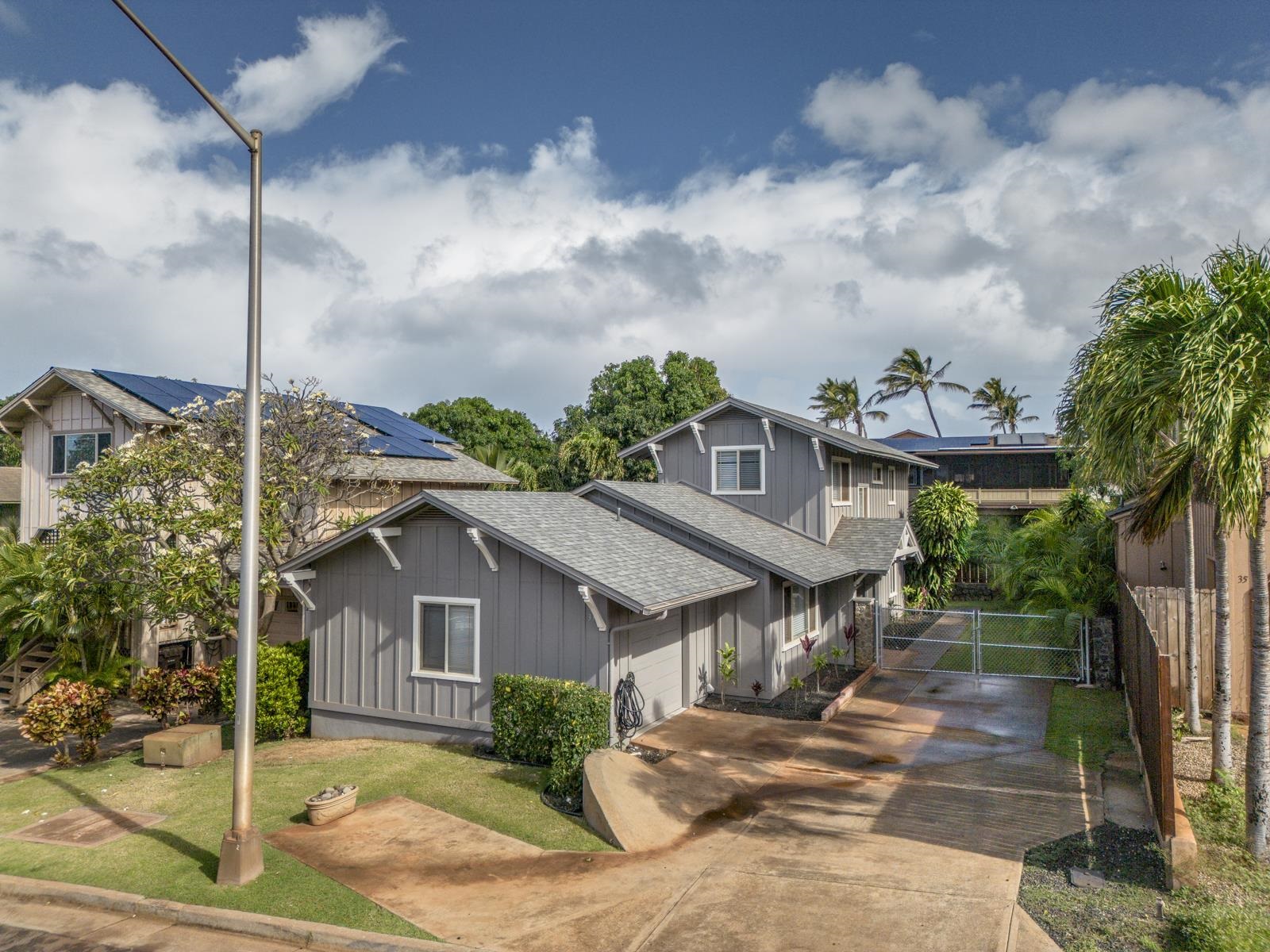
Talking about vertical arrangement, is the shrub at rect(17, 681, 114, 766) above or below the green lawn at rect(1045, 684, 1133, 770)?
above

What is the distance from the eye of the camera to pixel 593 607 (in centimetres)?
1320

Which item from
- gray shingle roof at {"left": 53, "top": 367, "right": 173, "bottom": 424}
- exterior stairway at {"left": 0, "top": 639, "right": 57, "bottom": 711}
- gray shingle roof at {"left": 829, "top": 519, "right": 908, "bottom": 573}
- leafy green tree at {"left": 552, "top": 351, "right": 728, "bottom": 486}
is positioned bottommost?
exterior stairway at {"left": 0, "top": 639, "right": 57, "bottom": 711}

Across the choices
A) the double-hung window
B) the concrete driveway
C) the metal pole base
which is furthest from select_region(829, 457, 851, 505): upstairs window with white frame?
the metal pole base

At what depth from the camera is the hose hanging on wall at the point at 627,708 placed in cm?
1379

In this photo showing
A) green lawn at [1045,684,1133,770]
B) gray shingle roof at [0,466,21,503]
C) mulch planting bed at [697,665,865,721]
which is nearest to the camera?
green lawn at [1045,684,1133,770]

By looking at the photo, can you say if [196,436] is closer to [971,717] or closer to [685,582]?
[685,582]

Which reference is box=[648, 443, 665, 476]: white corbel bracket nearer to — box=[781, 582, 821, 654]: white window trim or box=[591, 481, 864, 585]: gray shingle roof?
box=[591, 481, 864, 585]: gray shingle roof

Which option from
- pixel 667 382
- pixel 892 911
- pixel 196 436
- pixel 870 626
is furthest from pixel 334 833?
pixel 667 382

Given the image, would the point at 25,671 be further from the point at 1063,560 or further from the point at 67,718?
the point at 1063,560

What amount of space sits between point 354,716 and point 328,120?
39.7 feet

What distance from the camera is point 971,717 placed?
16.1 meters

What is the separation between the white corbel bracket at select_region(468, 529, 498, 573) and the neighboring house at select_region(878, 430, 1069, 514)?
32.0m

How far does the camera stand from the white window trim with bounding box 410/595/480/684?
14359 mm

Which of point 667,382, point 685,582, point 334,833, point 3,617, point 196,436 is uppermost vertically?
point 667,382
